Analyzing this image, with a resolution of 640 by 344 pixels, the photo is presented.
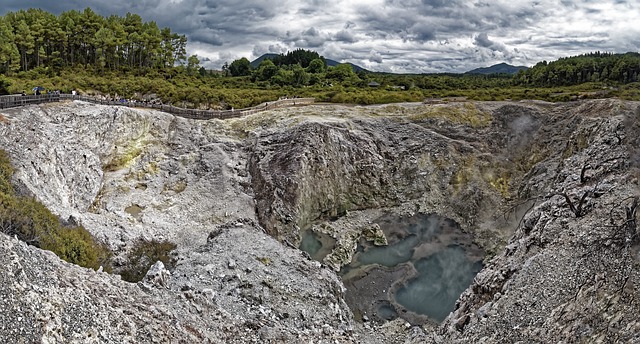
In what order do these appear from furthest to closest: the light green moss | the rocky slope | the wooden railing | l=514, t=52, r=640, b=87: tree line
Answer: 1. l=514, t=52, r=640, b=87: tree line
2. the light green moss
3. the wooden railing
4. the rocky slope

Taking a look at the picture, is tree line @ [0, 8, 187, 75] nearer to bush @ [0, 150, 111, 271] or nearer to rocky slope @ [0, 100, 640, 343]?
rocky slope @ [0, 100, 640, 343]

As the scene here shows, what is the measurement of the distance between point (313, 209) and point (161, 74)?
45723 mm

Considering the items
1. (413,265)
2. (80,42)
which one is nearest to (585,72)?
(413,265)

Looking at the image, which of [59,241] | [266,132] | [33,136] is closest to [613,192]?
[59,241]

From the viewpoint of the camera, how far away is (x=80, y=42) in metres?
74.9

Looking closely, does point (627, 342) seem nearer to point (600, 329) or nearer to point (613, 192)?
point (600, 329)

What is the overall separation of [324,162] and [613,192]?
2957 cm

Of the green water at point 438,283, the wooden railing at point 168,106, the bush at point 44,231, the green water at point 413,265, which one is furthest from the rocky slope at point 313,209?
the green water at point 438,283

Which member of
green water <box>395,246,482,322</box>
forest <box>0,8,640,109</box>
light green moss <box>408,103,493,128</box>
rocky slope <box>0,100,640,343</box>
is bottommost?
green water <box>395,246,482,322</box>

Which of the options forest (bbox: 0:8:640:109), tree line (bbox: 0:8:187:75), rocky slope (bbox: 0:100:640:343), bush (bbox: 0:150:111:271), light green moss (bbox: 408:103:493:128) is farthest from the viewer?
tree line (bbox: 0:8:187:75)

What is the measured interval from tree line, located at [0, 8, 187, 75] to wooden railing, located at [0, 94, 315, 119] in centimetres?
2451

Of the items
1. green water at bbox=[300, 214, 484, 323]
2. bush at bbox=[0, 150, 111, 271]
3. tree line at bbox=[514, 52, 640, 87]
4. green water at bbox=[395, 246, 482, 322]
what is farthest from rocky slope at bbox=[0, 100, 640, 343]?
tree line at bbox=[514, 52, 640, 87]

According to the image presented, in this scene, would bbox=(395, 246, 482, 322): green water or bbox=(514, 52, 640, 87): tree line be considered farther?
bbox=(514, 52, 640, 87): tree line

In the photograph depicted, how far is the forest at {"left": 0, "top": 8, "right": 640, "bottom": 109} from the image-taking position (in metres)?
60.8
